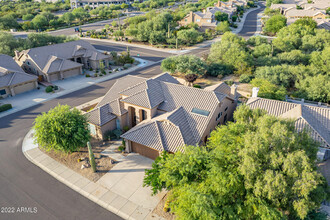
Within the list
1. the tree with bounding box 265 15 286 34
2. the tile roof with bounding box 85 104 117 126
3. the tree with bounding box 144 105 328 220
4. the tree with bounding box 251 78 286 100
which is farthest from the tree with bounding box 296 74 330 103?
the tree with bounding box 265 15 286 34

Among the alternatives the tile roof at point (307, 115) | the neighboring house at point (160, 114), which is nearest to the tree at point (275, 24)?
the neighboring house at point (160, 114)

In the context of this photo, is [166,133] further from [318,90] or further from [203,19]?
[203,19]

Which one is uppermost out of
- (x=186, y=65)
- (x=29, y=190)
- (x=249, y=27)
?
(x=249, y=27)

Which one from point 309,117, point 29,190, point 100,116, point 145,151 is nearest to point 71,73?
point 100,116

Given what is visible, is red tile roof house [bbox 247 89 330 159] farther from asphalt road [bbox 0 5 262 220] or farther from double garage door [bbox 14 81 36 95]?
double garage door [bbox 14 81 36 95]

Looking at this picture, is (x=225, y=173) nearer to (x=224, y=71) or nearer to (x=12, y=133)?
(x=12, y=133)

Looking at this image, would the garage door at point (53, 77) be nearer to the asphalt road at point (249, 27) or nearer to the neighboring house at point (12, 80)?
the neighboring house at point (12, 80)
